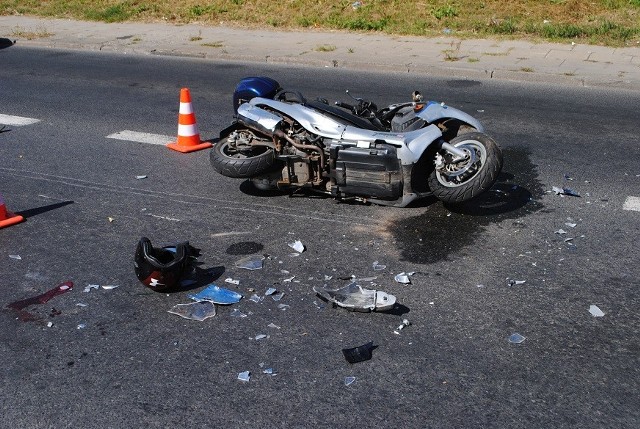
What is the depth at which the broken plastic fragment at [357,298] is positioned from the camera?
5.52m

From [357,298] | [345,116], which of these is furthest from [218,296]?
[345,116]

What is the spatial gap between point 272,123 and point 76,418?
12.0 ft

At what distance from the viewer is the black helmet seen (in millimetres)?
5734

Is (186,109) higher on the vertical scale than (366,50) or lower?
lower

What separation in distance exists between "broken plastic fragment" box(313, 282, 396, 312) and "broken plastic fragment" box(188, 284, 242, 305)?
58 cm

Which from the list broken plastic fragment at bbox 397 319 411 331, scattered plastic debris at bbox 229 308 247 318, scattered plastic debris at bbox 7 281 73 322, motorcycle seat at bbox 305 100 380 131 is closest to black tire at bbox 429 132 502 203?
motorcycle seat at bbox 305 100 380 131

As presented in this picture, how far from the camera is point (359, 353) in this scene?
503 cm

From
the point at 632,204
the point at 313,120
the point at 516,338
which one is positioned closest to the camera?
the point at 516,338

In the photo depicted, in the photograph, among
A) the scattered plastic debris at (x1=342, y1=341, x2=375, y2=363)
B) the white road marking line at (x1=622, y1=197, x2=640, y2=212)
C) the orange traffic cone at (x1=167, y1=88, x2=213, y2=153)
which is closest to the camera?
the scattered plastic debris at (x1=342, y1=341, x2=375, y2=363)

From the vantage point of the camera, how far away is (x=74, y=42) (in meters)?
17.8

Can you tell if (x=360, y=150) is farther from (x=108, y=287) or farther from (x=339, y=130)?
(x=108, y=287)

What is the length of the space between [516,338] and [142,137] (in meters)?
6.33

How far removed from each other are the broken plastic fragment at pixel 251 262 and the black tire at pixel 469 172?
170 centimetres

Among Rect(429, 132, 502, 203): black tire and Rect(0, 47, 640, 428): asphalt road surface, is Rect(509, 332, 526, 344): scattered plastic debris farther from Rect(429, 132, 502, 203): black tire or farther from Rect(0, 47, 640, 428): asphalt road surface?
Rect(429, 132, 502, 203): black tire
